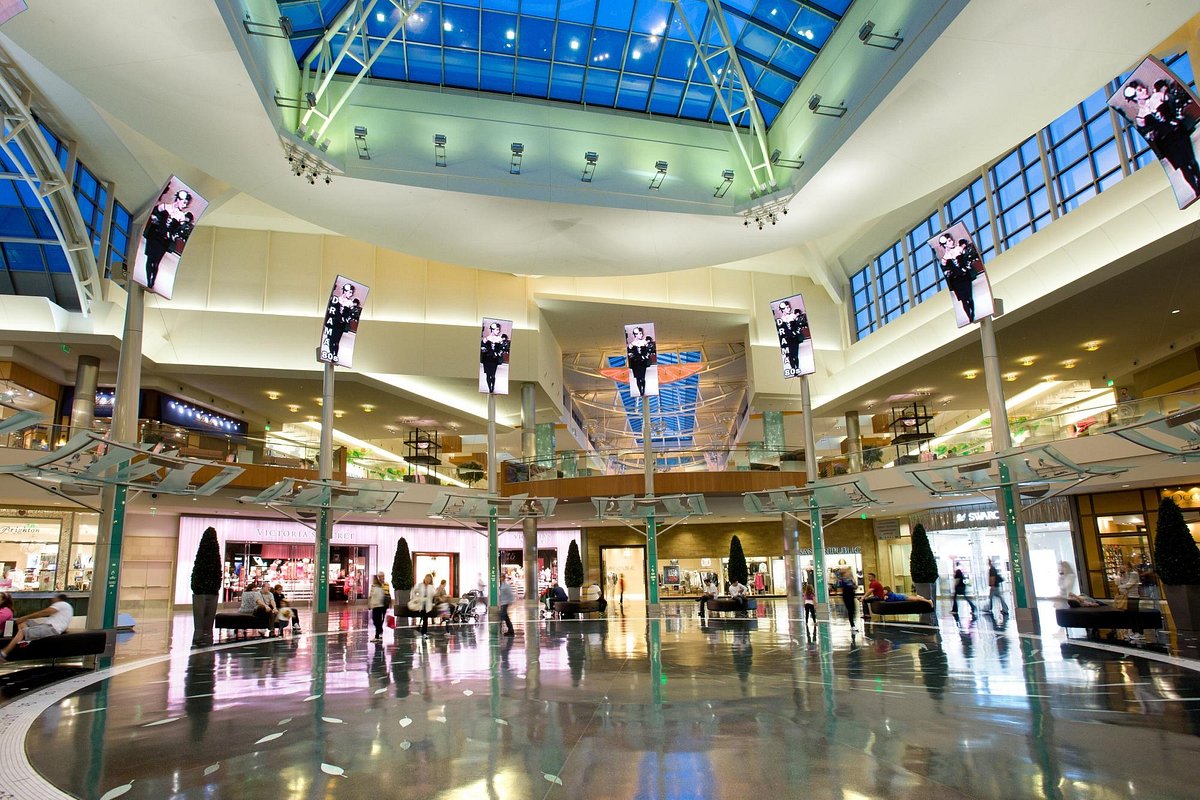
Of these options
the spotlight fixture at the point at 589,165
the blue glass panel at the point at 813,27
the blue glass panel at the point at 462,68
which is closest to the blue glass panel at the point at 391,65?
the blue glass panel at the point at 462,68

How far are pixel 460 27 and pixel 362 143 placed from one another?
4.27 m

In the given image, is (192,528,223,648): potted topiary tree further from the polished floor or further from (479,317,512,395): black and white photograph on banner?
(479,317,512,395): black and white photograph on banner

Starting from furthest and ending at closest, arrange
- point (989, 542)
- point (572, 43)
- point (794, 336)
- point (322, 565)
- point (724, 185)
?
point (989, 542) → point (794, 336) → point (724, 185) → point (572, 43) → point (322, 565)

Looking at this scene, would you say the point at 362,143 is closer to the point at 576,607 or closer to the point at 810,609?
the point at 576,607

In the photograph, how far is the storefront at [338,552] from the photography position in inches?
1121

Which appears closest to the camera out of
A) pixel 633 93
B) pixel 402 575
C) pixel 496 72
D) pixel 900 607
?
pixel 900 607

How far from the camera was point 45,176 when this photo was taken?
1956 cm

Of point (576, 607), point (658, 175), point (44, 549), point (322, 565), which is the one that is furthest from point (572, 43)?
point (44, 549)

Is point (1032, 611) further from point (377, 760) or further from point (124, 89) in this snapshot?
point (124, 89)

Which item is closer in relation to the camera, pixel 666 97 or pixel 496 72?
pixel 496 72

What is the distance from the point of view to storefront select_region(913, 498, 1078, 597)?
81.2ft

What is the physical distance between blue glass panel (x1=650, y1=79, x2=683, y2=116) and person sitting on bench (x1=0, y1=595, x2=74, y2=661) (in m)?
20.1

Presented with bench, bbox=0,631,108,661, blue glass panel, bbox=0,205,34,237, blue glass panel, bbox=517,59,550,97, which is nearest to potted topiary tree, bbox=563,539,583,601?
blue glass panel, bbox=517,59,550,97

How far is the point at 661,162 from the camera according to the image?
70.8 feet
